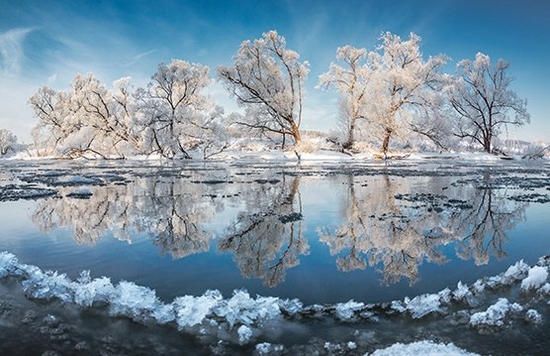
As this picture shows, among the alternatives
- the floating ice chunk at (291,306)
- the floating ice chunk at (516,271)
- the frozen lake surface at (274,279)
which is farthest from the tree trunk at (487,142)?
the floating ice chunk at (291,306)

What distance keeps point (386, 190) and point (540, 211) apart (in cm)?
457

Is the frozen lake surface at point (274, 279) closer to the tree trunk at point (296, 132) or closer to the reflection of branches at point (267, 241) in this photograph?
the reflection of branches at point (267, 241)

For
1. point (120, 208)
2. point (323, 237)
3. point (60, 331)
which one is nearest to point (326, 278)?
point (323, 237)

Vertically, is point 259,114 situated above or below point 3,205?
above

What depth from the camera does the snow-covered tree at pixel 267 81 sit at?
124 feet

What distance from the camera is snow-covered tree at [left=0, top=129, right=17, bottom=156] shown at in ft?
241

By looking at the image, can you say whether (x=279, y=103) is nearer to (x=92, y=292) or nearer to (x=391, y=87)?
(x=391, y=87)

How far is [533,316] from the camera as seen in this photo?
342 cm

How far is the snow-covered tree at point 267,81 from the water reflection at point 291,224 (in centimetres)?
2735

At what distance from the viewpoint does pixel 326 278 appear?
4547mm

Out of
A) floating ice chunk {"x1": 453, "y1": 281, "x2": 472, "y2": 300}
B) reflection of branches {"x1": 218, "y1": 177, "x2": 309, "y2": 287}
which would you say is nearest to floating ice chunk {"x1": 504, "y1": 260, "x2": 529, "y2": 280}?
floating ice chunk {"x1": 453, "y1": 281, "x2": 472, "y2": 300}

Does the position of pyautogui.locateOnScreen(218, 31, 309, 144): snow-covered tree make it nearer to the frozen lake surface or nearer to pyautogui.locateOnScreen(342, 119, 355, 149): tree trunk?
pyautogui.locateOnScreen(342, 119, 355, 149): tree trunk

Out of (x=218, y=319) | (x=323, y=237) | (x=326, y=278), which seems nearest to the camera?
(x=218, y=319)

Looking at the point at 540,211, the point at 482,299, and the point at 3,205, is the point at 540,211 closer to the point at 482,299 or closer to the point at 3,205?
the point at 482,299
